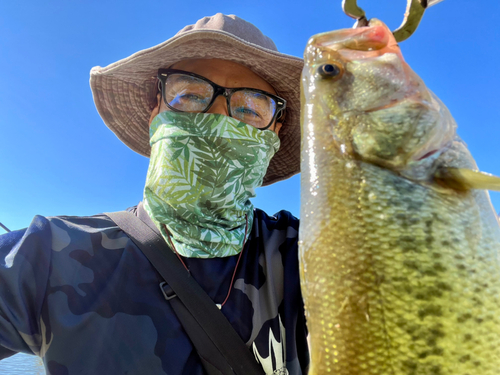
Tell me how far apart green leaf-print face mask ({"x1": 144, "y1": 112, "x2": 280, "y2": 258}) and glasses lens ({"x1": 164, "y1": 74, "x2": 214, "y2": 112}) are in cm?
11

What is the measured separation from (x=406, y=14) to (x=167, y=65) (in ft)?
6.40

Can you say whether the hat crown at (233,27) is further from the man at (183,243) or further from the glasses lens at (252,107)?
the glasses lens at (252,107)

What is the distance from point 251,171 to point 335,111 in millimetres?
1174

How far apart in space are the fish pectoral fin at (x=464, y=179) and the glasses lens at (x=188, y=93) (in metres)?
1.76

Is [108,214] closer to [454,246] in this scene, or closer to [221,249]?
[221,249]

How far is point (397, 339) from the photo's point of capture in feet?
3.27

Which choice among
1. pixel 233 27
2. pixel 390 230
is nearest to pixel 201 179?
pixel 233 27

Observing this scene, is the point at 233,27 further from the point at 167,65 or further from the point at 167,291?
the point at 167,291

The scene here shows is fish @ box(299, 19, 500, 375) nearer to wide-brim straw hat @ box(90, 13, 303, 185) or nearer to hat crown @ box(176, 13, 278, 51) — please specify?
wide-brim straw hat @ box(90, 13, 303, 185)

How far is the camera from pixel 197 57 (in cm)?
264

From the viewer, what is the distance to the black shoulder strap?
1857 mm

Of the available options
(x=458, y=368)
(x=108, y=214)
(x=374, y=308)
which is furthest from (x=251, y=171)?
(x=458, y=368)

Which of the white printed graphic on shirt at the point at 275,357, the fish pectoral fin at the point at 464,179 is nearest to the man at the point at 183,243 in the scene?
the white printed graphic on shirt at the point at 275,357

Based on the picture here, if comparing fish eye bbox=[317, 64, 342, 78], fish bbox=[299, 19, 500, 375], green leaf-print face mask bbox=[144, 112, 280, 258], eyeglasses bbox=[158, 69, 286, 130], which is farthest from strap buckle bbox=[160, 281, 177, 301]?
fish eye bbox=[317, 64, 342, 78]
